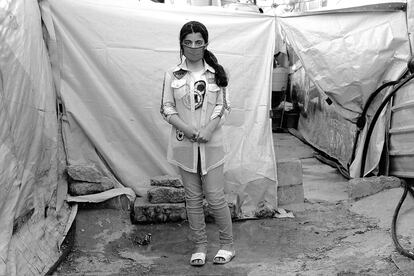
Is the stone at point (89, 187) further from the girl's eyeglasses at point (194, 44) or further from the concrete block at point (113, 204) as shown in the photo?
the girl's eyeglasses at point (194, 44)

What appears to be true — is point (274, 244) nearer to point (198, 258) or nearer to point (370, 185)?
point (198, 258)

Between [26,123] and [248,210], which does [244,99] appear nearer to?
[248,210]

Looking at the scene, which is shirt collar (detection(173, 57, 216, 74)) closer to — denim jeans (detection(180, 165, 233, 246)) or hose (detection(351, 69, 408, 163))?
denim jeans (detection(180, 165, 233, 246))

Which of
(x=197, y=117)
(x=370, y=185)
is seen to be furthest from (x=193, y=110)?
(x=370, y=185)

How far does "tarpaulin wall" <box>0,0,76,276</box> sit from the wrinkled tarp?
2.51 metres

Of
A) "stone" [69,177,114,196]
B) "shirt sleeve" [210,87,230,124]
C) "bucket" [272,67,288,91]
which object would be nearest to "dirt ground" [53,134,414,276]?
"stone" [69,177,114,196]

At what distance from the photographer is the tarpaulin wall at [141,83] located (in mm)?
4621

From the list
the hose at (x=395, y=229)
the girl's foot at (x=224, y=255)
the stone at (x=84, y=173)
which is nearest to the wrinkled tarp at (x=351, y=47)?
the hose at (x=395, y=229)

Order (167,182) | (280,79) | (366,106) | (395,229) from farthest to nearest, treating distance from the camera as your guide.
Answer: (280,79)
(366,106)
(167,182)
(395,229)

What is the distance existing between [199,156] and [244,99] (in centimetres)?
149

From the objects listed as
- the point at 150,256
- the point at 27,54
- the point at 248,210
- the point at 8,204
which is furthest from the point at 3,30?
the point at 248,210

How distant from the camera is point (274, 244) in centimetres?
424

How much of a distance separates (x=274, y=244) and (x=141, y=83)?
2.02 metres

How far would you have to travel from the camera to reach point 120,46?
4688 millimetres
